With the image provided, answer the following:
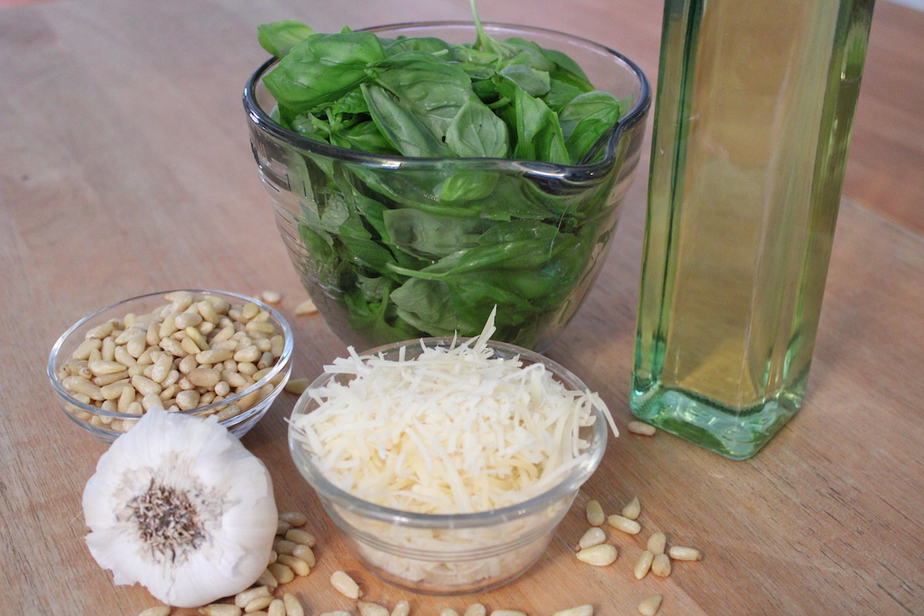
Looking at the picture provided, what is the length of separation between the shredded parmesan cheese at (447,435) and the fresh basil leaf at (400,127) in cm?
15

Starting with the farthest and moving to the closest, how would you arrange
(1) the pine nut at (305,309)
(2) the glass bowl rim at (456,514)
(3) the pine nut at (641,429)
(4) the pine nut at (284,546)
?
1. (1) the pine nut at (305,309)
2. (3) the pine nut at (641,429)
3. (4) the pine nut at (284,546)
4. (2) the glass bowl rim at (456,514)

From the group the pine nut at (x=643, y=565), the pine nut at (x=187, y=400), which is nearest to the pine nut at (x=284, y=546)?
the pine nut at (x=187, y=400)

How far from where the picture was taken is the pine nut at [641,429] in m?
0.78

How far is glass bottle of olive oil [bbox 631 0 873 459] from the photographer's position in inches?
24.9

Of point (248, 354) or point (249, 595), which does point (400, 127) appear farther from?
point (249, 595)

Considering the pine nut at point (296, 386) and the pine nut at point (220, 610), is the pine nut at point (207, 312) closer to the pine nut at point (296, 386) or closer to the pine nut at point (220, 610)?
the pine nut at point (296, 386)

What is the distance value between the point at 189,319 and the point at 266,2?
1040mm

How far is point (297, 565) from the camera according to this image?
666mm

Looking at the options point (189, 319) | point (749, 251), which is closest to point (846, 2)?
point (749, 251)

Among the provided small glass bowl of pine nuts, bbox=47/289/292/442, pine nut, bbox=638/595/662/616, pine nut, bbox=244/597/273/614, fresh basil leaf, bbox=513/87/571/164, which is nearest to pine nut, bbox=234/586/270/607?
pine nut, bbox=244/597/273/614

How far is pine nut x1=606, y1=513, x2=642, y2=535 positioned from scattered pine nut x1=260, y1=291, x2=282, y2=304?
1.38 feet

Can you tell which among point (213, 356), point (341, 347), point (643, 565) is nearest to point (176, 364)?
point (213, 356)

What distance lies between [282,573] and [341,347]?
27 cm

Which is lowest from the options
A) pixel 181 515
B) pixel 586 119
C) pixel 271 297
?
pixel 271 297
